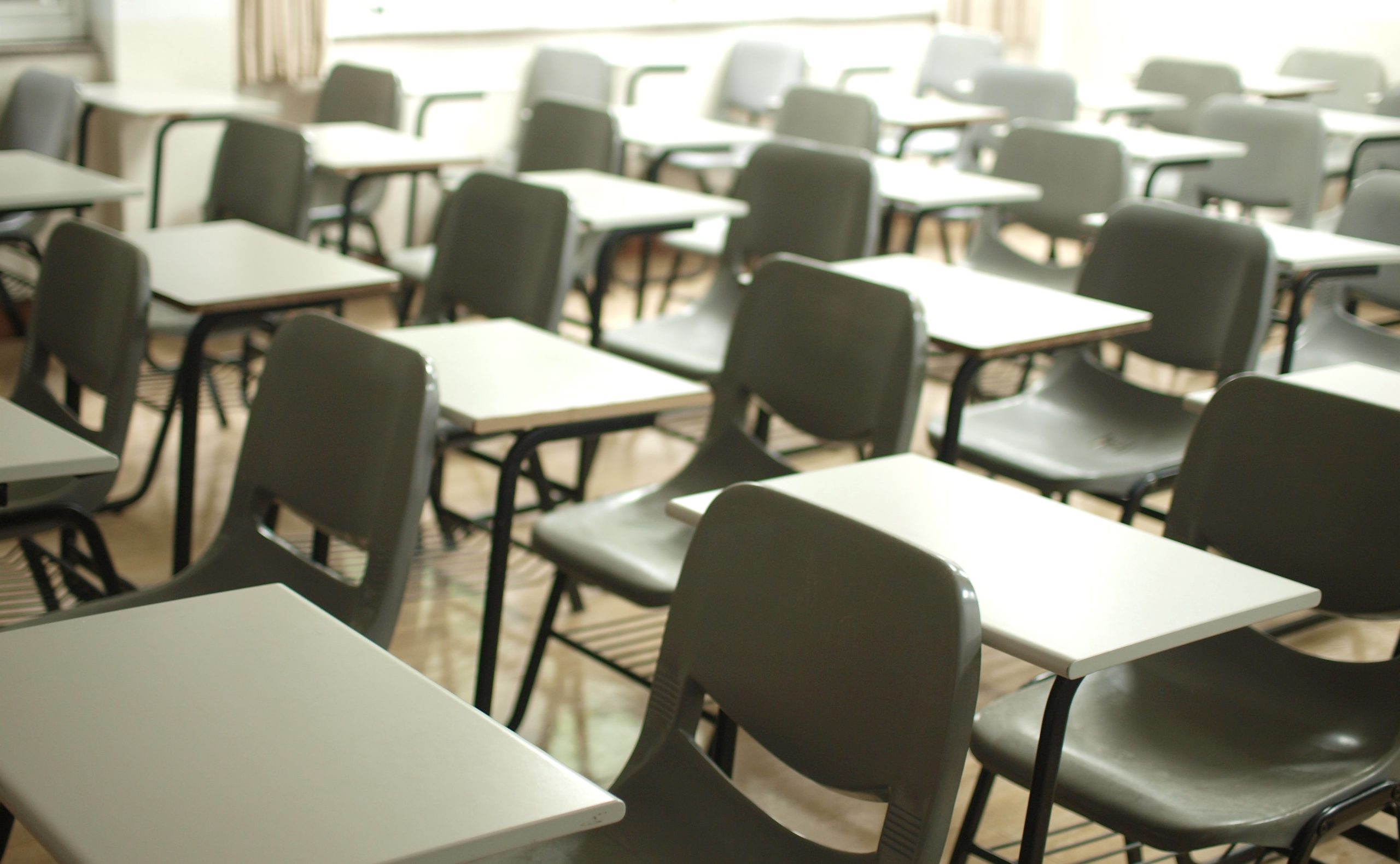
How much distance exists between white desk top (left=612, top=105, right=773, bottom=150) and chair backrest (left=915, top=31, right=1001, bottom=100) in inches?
92.5

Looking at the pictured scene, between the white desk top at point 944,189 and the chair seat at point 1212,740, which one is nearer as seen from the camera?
the chair seat at point 1212,740

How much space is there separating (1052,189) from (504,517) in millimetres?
2683

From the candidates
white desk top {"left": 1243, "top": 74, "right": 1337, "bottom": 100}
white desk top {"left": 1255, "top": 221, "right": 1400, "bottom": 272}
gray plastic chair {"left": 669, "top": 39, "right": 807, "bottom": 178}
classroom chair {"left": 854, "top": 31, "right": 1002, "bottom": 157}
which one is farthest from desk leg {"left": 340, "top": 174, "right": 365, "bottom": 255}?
white desk top {"left": 1243, "top": 74, "right": 1337, "bottom": 100}

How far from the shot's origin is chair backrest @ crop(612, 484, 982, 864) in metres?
1.44

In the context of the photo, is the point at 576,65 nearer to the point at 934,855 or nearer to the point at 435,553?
the point at 435,553

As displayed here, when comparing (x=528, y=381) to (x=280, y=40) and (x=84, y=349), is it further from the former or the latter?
(x=280, y=40)

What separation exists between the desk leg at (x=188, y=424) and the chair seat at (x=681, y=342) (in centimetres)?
103

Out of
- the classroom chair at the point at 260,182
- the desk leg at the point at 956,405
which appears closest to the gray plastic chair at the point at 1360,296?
the desk leg at the point at 956,405

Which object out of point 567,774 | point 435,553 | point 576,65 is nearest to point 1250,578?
point 567,774

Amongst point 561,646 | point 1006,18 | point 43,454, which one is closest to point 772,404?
point 561,646

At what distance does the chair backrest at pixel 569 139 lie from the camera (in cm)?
459

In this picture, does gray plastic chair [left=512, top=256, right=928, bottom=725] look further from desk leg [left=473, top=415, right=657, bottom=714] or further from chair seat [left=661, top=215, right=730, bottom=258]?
chair seat [left=661, top=215, right=730, bottom=258]

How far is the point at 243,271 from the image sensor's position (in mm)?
3057

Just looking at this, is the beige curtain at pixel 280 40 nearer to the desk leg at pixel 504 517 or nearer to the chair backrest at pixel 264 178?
the chair backrest at pixel 264 178
